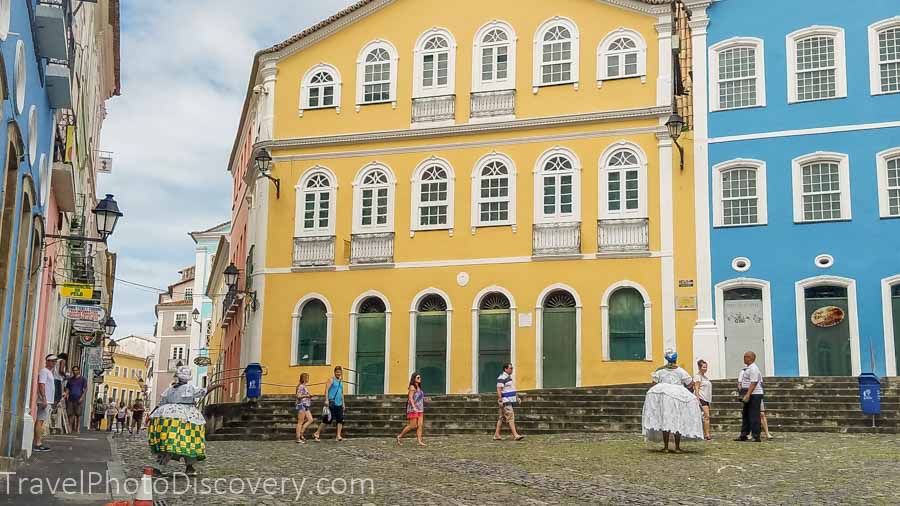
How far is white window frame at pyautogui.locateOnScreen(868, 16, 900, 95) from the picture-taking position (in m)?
26.8

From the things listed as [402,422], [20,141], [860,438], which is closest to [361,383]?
[402,422]

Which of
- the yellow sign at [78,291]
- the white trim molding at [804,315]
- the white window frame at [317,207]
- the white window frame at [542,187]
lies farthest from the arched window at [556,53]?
the yellow sign at [78,291]

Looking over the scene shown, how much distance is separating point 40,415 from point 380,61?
16.9m

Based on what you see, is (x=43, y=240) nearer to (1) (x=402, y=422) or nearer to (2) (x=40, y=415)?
(2) (x=40, y=415)

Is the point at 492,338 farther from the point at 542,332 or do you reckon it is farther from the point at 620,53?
the point at 620,53

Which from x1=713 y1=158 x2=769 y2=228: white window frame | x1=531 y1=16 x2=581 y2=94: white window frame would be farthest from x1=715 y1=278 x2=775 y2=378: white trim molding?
x1=531 y1=16 x2=581 y2=94: white window frame

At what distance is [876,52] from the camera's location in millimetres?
26922

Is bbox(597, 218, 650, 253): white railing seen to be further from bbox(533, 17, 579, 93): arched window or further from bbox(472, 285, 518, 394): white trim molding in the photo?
bbox(533, 17, 579, 93): arched window

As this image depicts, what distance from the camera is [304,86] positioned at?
3189cm

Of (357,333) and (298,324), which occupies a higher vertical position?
(298,324)

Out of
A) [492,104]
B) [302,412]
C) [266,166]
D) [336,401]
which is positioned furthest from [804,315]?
[266,166]

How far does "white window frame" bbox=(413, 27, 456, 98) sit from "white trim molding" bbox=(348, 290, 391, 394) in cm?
591

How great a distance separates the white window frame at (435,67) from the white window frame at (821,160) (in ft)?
31.6

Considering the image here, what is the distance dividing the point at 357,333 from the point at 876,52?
611 inches
